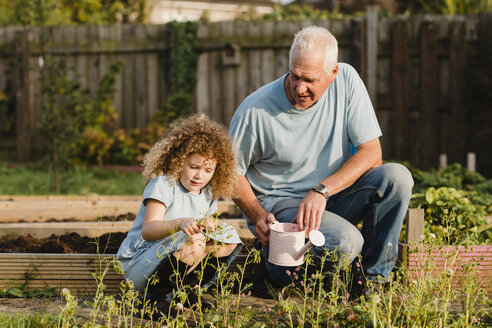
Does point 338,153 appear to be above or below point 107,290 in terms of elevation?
above

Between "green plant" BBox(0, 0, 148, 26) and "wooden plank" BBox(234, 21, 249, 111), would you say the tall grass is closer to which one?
"wooden plank" BBox(234, 21, 249, 111)

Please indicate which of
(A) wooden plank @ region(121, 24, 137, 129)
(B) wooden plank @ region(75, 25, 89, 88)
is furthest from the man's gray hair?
(B) wooden plank @ region(75, 25, 89, 88)

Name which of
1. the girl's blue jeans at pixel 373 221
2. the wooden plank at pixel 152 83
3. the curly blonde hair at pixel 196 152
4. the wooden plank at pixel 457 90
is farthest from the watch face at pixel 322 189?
the wooden plank at pixel 152 83

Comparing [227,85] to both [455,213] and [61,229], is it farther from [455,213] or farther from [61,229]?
[455,213]

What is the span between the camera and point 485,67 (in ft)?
23.4

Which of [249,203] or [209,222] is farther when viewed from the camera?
[249,203]

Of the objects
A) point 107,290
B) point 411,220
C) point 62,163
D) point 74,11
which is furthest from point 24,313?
point 74,11

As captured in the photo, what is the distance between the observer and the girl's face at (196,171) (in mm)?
2725

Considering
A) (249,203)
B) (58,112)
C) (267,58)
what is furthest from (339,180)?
(267,58)

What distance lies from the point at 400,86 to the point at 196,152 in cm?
537

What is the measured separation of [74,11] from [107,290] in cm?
1329

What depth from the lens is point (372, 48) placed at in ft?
24.3

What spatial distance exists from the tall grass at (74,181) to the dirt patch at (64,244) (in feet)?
6.07

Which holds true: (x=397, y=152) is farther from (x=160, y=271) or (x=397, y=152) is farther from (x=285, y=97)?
(x=160, y=271)
